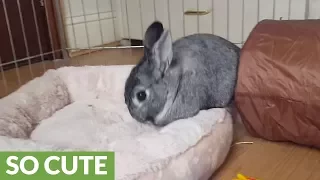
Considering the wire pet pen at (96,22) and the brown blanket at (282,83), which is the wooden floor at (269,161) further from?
the wire pet pen at (96,22)

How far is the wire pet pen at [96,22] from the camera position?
1879 mm

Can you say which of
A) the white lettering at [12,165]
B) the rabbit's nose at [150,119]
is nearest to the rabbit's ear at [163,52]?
the rabbit's nose at [150,119]

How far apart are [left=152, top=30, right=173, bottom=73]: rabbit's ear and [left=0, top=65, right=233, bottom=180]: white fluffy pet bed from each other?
16 cm

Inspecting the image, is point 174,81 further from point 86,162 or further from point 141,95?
point 86,162

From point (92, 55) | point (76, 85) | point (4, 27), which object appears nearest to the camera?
point (76, 85)

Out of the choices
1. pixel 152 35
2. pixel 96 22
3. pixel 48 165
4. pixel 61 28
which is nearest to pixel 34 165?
pixel 48 165

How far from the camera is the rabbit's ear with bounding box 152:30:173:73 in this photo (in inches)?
41.4

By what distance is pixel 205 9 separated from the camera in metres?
2.04

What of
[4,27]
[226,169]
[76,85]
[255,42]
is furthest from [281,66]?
[4,27]

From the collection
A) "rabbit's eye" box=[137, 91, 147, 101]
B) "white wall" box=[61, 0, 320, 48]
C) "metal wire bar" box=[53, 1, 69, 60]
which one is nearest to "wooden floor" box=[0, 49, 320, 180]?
"rabbit's eye" box=[137, 91, 147, 101]

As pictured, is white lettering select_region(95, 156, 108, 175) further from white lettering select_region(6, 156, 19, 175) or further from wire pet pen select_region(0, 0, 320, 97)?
wire pet pen select_region(0, 0, 320, 97)

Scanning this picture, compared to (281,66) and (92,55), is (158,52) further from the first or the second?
(92,55)

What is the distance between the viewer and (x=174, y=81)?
1.10 metres

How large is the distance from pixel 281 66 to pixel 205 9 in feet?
3.36
